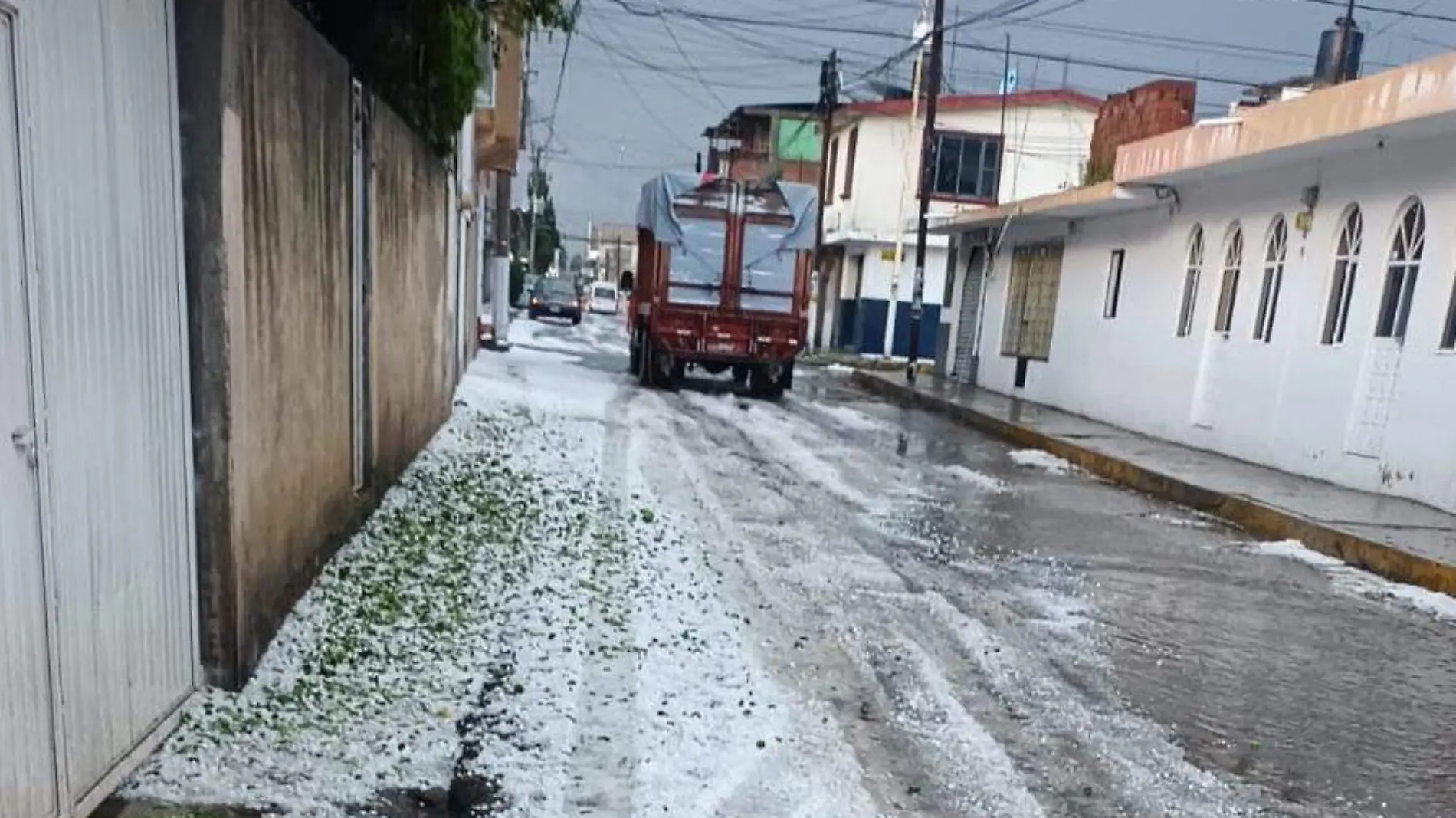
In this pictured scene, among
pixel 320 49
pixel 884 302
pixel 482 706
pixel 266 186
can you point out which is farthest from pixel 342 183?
pixel 884 302

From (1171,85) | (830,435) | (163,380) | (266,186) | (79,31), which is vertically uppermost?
(1171,85)

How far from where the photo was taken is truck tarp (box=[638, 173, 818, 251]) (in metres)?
16.3

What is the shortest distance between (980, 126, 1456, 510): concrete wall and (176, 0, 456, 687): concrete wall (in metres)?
9.62

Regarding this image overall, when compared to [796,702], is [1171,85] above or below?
above

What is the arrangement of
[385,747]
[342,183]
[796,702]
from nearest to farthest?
[385,747] < [796,702] < [342,183]

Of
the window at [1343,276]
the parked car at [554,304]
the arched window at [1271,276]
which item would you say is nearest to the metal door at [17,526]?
the window at [1343,276]

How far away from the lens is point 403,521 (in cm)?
640

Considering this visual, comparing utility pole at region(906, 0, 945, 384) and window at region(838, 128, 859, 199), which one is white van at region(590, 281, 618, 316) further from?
utility pole at region(906, 0, 945, 384)

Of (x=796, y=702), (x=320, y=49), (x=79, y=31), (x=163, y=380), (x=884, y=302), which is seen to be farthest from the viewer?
(x=884, y=302)

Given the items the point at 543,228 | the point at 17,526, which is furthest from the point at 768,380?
the point at 543,228

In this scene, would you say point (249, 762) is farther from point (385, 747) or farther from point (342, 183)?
point (342, 183)

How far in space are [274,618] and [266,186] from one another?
5.92 ft

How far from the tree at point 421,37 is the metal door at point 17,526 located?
408cm

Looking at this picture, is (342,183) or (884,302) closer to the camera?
(342,183)
